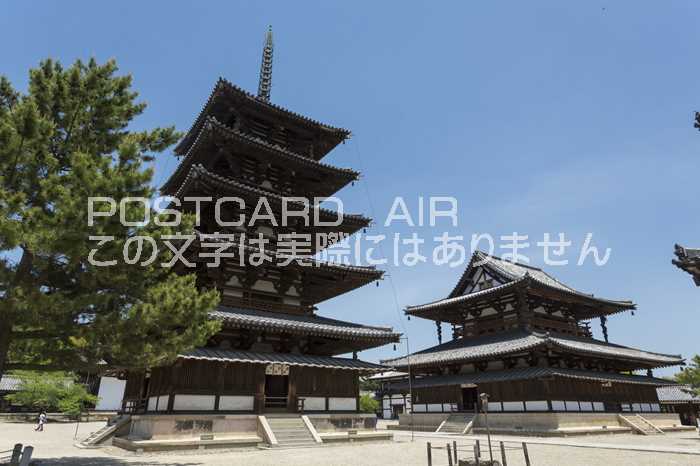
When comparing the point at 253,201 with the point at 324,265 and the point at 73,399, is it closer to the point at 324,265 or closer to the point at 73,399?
the point at 324,265

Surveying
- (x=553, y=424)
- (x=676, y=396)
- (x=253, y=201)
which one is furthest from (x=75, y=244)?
(x=676, y=396)

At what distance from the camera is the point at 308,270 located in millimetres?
20922

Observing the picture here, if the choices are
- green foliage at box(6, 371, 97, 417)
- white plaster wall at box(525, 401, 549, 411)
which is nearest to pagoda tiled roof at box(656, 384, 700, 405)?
white plaster wall at box(525, 401, 549, 411)

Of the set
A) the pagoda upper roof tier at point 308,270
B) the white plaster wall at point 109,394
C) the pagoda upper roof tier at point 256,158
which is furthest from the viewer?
the white plaster wall at point 109,394

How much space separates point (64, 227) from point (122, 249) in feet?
3.97

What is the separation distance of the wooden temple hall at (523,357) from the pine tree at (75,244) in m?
18.1

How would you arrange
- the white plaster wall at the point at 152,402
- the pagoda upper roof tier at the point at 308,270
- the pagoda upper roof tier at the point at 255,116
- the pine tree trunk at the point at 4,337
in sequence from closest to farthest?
the pine tree trunk at the point at 4,337 → the white plaster wall at the point at 152,402 → the pagoda upper roof tier at the point at 308,270 → the pagoda upper roof tier at the point at 255,116

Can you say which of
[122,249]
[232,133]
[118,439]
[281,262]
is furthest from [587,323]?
[122,249]

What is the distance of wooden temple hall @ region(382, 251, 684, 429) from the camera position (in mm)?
26156

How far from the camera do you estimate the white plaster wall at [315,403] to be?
1905cm

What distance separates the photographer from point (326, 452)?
1552cm

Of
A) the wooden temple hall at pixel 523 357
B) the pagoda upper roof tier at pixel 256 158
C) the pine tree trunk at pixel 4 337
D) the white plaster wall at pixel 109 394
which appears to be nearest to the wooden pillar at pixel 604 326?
the wooden temple hall at pixel 523 357

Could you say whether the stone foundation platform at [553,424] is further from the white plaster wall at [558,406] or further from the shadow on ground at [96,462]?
the shadow on ground at [96,462]

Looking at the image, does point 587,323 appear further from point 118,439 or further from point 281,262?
point 118,439
